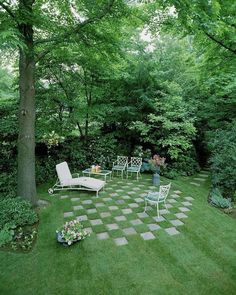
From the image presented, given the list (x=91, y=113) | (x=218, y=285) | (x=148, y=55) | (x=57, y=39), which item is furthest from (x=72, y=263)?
(x=148, y=55)

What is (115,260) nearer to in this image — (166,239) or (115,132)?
(166,239)

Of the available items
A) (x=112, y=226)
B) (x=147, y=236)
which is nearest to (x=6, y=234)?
(x=112, y=226)

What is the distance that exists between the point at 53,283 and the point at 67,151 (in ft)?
22.9

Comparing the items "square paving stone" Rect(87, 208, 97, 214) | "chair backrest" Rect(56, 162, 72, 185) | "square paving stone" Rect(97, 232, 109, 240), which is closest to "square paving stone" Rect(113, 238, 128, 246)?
"square paving stone" Rect(97, 232, 109, 240)

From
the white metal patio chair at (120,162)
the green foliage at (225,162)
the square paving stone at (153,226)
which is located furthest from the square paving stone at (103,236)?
the green foliage at (225,162)

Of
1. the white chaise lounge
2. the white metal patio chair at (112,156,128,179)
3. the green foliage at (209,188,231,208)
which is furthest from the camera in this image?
the white metal patio chair at (112,156,128,179)

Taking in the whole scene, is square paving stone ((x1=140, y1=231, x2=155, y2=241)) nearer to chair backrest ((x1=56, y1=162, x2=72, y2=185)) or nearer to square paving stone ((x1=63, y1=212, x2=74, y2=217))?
square paving stone ((x1=63, y1=212, x2=74, y2=217))

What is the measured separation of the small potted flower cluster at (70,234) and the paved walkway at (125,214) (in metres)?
0.45

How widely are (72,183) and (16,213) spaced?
2.44m

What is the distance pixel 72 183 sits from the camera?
25.7 feet

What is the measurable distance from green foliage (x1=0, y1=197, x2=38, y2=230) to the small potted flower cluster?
49.5 inches

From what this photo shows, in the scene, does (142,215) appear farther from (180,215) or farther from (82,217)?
(82,217)

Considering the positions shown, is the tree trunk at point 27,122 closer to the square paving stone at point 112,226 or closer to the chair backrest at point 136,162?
the square paving stone at point 112,226

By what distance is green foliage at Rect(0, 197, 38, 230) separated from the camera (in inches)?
215
